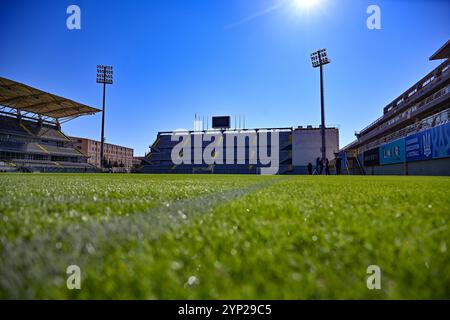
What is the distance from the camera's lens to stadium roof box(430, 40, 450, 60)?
83.4ft

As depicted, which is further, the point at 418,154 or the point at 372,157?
the point at 372,157

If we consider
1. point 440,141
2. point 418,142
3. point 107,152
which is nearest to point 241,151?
point 418,142

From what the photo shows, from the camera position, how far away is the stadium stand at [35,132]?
106 feet

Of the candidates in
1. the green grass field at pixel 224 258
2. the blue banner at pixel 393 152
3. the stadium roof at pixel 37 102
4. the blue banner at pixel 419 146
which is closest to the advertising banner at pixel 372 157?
the blue banner at pixel 393 152

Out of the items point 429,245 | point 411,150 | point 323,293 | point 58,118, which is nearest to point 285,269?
point 323,293

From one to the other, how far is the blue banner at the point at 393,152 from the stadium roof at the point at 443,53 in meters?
14.3

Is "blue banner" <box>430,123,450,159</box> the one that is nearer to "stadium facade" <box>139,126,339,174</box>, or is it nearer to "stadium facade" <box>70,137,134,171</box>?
"stadium facade" <box>139,126,339,174</box>

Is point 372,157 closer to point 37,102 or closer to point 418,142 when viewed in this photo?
point 418,142

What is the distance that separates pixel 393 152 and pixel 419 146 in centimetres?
348

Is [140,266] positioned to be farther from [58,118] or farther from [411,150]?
[58,118]

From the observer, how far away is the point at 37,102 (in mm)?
34594

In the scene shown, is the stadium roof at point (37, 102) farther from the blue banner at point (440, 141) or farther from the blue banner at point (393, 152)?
the blue banner at point (440, 141)

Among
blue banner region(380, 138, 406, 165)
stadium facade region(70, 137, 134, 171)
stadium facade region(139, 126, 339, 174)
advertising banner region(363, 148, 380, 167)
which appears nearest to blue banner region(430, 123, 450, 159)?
blue banner region(380, 138, 406, 165)

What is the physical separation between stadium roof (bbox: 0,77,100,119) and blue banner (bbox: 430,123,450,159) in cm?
3789
